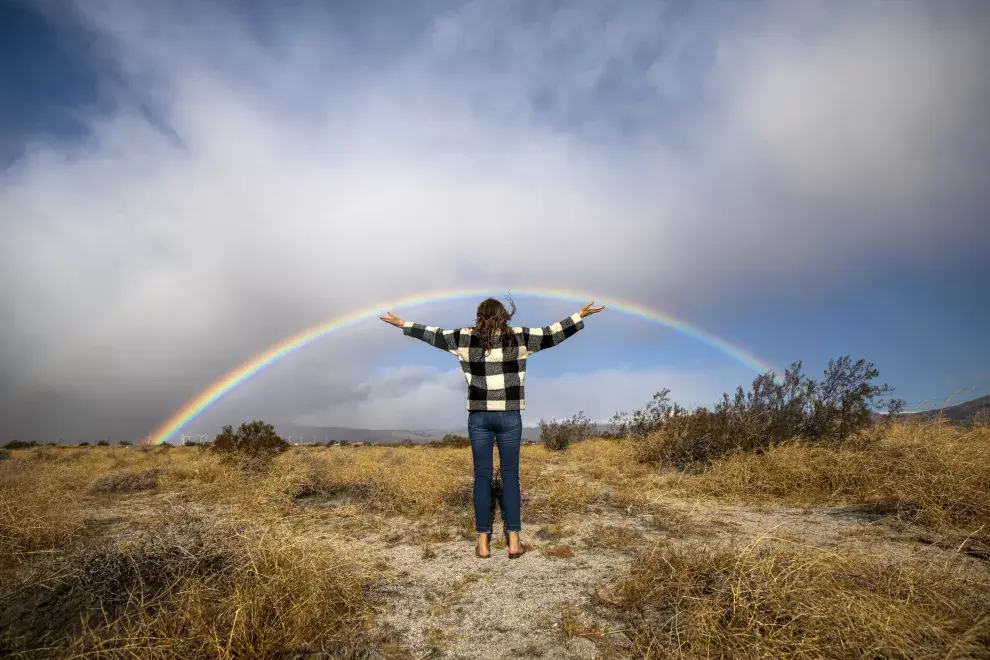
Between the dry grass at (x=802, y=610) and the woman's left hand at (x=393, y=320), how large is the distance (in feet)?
11.8

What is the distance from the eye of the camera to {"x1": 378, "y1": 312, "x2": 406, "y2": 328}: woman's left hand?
5512mm

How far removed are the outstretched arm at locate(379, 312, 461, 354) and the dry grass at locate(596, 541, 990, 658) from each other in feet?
9.69

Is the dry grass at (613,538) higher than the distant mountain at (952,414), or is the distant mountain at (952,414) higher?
the distant mountain at (952,414)

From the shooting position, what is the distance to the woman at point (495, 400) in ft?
15.8

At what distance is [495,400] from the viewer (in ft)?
15.8

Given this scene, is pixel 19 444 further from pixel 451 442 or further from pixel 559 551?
pixel 559 551

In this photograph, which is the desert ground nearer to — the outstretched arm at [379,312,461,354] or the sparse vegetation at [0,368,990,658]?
the sparse vegetation at [0,368,990,658]

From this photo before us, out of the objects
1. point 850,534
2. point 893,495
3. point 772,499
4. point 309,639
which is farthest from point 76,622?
point 893,495

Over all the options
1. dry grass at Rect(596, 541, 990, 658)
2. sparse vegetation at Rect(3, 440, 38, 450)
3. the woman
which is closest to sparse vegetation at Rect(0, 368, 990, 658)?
dry grass at Rect(596, 541, 990, 658)

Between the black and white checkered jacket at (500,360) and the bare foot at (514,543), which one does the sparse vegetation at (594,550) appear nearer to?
the bare foot at (514,543)

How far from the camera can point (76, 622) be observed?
3.02 metres

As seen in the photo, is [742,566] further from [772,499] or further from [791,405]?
[791,405]

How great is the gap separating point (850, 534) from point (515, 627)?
4.13m

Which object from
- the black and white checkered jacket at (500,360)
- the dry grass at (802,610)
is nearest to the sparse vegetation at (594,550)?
the dry grass at (802,610)
